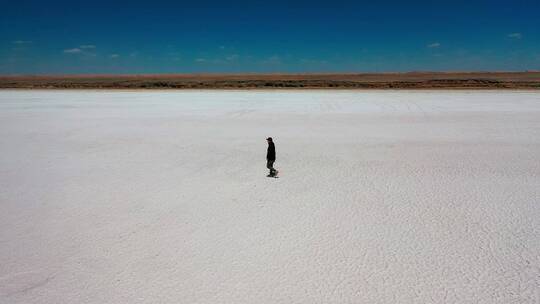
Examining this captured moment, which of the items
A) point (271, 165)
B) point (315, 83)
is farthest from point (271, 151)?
point (315, 83)

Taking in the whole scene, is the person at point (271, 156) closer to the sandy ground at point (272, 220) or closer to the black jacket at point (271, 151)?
the black jacket at point (271, 151)

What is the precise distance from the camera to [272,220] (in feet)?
28.2

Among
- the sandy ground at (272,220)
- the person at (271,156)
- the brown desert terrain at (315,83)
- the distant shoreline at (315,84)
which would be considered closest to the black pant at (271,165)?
the person at (271,156)

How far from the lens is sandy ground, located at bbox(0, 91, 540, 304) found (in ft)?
19.9

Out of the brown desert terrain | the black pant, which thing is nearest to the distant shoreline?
the brown desert terrain

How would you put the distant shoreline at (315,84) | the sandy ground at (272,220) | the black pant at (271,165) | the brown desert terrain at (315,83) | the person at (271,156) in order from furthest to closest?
the brown desert terrain at (315,83), the distant shoreline at (315,84), the black pant at (271,165), the person at (271,156), the sandy ground at (272,220)

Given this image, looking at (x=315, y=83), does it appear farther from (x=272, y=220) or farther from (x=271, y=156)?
(x=272, y=220)

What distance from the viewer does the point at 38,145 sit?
676 inches

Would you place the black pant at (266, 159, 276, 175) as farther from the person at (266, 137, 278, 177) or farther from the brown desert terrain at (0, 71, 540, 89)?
the brown desert terrain at (0, 71, 540, 89)

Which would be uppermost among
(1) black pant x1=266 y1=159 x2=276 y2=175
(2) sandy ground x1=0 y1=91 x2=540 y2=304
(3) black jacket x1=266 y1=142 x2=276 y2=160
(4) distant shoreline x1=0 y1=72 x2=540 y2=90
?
(4) distant shoreline x1=0 y1=72 x2=540 y2=90

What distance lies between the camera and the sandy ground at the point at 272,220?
6.07 m

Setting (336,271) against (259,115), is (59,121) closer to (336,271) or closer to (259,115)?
(259,115)

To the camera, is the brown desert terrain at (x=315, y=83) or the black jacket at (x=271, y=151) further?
the brown desert terrain at (x=315, y=83)

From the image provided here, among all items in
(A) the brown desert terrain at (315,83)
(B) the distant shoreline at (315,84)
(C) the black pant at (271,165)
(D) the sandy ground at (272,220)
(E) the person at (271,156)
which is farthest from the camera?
(A) the brown desert terrain at (315,83)
